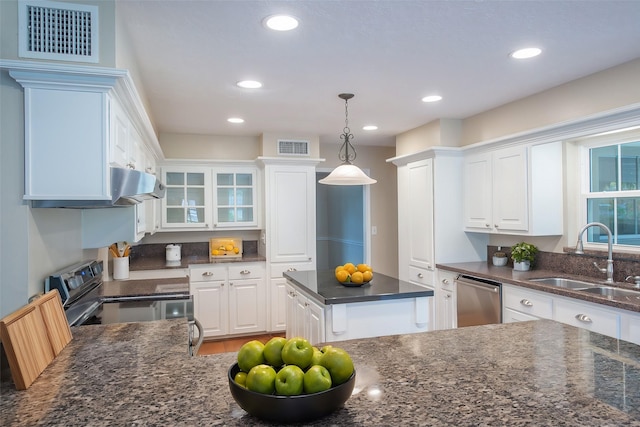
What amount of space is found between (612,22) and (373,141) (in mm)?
3580

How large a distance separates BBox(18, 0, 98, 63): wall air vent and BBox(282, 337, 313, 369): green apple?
1583mm

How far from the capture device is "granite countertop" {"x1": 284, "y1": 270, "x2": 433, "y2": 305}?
2.65 m

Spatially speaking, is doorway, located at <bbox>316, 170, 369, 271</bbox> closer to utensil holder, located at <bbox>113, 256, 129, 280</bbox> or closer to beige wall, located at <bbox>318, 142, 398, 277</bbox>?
beige wall, located at <bbox>318, 142, 398, 277</bbox>

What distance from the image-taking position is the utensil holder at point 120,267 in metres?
3.89

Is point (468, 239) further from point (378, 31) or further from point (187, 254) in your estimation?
point (187, 254)

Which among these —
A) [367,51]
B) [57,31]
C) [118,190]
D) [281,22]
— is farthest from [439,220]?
[57,31]

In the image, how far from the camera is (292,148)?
16.7 ft

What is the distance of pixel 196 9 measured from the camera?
6.82 ft

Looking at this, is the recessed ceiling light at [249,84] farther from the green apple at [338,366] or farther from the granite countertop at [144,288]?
the green apple at [338,366]

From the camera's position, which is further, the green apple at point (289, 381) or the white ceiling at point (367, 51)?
the white ceiling at point (367, 51)

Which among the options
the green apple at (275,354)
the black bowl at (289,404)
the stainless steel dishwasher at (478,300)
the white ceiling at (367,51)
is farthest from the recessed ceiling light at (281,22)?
the stainless steel dishwasher at (478,300)

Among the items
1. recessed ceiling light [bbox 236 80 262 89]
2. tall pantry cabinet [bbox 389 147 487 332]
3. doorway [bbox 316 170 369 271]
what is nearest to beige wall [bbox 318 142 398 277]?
doorway [bbox 316 170 369 271]

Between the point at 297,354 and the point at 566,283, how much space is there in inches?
120

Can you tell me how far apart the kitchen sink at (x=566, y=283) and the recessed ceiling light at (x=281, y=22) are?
101 inches
